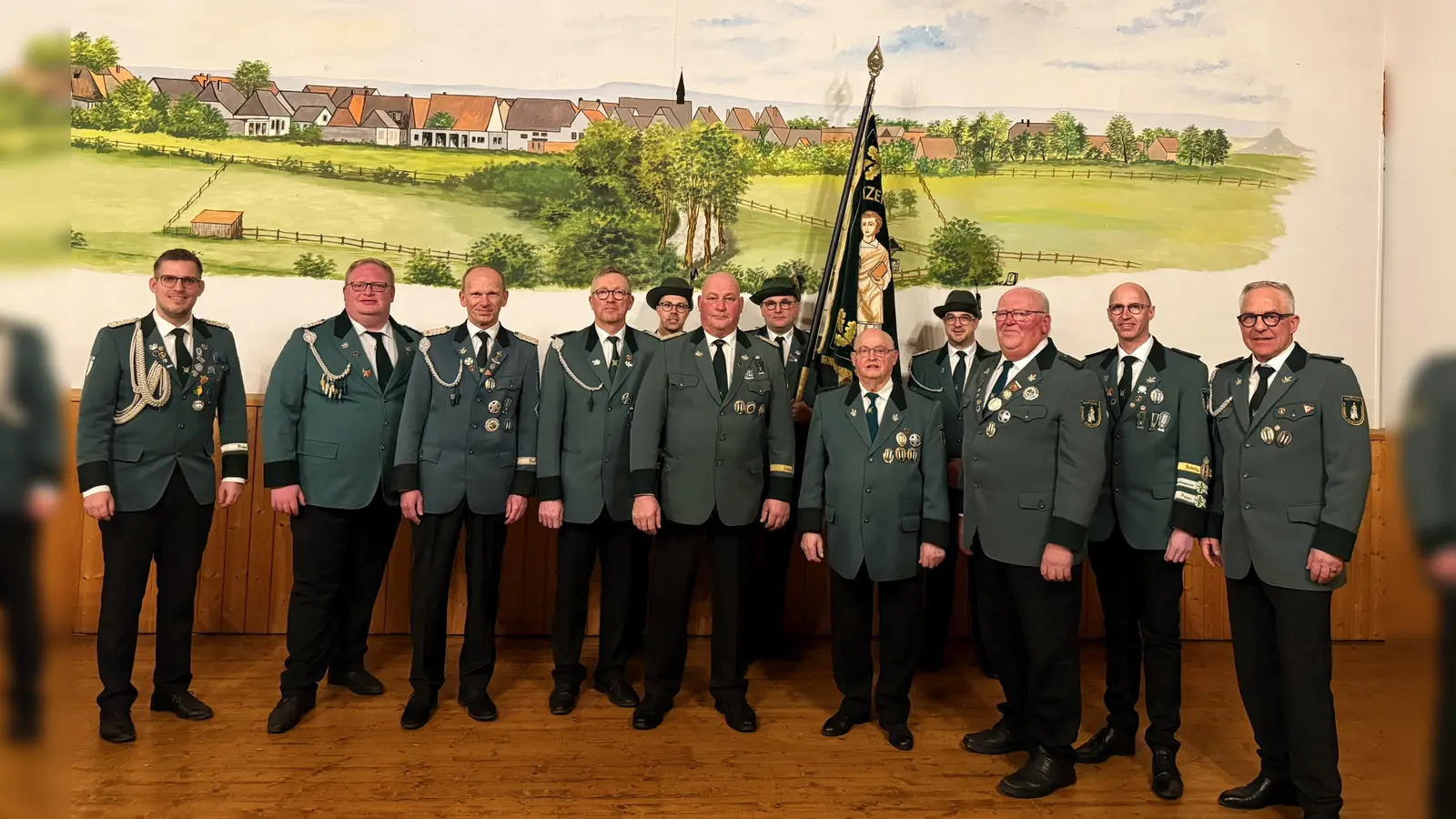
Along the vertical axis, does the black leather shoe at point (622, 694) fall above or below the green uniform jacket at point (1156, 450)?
below

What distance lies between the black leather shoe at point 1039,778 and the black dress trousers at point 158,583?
10.3 feet

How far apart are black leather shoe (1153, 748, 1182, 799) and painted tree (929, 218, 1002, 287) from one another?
2.85 meters

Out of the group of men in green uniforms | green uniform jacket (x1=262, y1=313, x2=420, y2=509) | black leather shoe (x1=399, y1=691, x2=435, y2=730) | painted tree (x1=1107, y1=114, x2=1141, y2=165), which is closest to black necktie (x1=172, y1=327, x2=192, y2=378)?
the group of men in green uniforms

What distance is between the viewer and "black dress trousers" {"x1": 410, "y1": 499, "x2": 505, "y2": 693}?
3.39 m

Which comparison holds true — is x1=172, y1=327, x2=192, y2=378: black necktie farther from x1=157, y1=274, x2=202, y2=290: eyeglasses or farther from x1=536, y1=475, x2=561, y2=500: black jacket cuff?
x1=536, y1=475, x2=561, y2=500: black jacket cuff

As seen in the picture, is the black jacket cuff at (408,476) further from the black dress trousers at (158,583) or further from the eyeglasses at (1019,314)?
the eyeglasses at (1019,314)

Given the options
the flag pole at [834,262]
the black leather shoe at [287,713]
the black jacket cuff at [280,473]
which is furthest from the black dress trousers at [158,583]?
the flag pole at [834,262]

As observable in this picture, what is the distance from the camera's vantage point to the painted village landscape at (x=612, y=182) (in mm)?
4770

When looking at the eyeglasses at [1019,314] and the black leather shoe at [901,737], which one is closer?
the eyeglasses at [1019,314]

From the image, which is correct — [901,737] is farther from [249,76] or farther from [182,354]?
[249,76]

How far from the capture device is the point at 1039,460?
2.95 m

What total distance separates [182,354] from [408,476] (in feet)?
3.22

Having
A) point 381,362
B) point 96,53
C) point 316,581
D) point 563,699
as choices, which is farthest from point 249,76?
point 563,699

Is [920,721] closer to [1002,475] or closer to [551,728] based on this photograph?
[1002,475]
